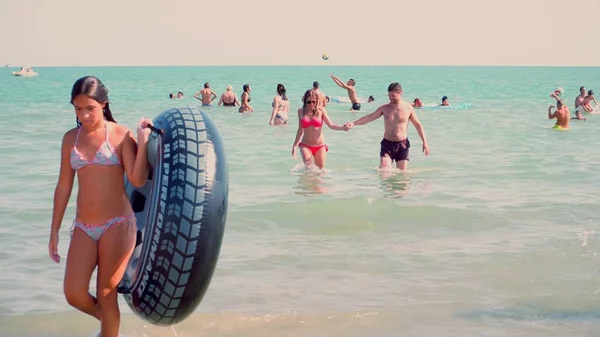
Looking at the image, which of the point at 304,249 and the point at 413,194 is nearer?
the point at 304,249

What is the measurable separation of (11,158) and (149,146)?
10706mm

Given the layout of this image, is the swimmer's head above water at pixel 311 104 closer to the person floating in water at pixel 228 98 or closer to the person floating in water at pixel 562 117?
the person floating in water at pixel 562 117

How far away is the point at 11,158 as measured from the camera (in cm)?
1414

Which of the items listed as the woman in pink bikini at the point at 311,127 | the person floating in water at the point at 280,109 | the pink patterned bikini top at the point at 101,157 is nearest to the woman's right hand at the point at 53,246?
the pink patterned bikini top at the point at 101,157

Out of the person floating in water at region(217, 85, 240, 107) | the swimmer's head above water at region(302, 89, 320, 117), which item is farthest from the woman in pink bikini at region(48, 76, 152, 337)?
the person floating in water at region(217, 85, 240, 107)

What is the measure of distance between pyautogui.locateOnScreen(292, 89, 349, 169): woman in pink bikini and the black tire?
6570 mm

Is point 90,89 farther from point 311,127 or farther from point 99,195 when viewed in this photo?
point 311,127

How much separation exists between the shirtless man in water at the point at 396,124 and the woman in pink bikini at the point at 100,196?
662cm

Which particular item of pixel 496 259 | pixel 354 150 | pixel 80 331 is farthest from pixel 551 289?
pixel 354 150

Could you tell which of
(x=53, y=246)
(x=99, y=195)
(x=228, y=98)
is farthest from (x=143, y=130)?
(x=228, y=98)

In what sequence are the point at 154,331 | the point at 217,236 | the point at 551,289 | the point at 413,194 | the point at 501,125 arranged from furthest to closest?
the point at 501,125
the point at 413,194
the point at 551,289
the point at 154,331
the point at 217,236

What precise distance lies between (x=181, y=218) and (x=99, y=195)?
0.45 metres

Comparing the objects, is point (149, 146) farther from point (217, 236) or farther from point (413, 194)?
point (413, 194)

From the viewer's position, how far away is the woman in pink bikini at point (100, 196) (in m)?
4.07
